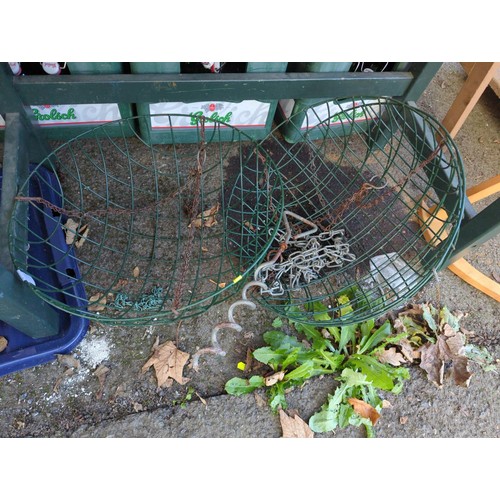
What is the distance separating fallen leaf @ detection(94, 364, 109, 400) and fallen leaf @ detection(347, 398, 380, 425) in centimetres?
110

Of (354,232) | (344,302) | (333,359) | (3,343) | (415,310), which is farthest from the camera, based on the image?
(354,232)

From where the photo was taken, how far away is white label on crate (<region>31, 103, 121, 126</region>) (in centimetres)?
230

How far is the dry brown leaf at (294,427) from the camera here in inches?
82.0

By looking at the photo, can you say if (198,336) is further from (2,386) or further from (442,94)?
(442,94)

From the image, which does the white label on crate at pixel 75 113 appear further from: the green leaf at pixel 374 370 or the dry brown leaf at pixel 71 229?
the green leaf at pixel 374 370

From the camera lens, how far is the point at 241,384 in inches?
84.2

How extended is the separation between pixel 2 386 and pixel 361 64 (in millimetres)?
2233

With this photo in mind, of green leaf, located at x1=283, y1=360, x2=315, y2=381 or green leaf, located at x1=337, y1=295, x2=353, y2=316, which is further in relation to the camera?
green leaf, located at x1=337, y1=295, x2=353, y2=316

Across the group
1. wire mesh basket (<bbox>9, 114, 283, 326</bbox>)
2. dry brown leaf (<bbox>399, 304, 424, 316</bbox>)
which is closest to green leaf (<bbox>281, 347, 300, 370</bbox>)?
wire mesh basket (<bbox>9, 114, 283, 326</bbox>)

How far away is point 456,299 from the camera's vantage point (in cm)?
251

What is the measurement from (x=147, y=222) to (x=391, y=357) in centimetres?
138

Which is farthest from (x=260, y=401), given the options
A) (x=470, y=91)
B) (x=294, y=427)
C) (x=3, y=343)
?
(x=470, y=91)

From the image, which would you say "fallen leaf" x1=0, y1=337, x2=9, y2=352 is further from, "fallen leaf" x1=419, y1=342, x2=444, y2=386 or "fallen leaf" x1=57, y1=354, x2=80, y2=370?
"fallen leaf" x1=419, y1=342, x2=444, y2=386

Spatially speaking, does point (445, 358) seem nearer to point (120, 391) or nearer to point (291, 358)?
point (291, 358)
